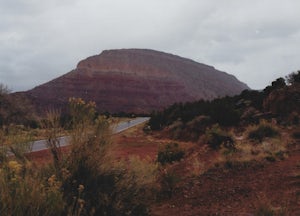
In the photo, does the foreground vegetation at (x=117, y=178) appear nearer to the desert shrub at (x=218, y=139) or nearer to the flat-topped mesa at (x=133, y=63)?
the desert shrub at (x=218, y=139)

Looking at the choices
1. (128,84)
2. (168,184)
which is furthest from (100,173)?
(128,84)

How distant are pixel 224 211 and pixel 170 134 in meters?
24.8

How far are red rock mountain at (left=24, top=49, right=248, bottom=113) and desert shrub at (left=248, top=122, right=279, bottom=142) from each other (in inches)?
3268

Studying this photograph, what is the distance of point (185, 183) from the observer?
1188cm

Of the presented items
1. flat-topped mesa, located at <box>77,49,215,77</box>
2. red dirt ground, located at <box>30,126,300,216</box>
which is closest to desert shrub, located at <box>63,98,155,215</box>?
red dirt ground, located at <box>30,126,300,216</box>

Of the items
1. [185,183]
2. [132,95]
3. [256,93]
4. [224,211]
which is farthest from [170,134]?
[132,95]

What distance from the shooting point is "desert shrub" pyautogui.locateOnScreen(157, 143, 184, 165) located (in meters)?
16.9

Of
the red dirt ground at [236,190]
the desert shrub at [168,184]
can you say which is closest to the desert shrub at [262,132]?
the red dirt ground at [236,190]

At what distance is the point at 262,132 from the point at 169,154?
7.57 meters

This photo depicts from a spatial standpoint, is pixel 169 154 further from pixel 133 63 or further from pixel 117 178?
pixel 133 63

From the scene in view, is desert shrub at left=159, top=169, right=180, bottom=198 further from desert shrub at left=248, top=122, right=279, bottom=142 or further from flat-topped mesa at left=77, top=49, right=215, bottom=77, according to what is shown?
flat-topped mesa at left=77, top=49, right=215, bottom=77

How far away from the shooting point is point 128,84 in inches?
5325

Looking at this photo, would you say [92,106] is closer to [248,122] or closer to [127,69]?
[248,122]

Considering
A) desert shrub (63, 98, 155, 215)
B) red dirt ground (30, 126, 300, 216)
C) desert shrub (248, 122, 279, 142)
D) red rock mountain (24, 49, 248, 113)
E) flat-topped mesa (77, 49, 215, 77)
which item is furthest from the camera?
flat-topped mesa (77, 49, 215, 77)
